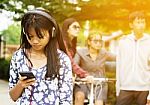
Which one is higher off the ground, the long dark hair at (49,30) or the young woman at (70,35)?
the long dark hair at (49,30)

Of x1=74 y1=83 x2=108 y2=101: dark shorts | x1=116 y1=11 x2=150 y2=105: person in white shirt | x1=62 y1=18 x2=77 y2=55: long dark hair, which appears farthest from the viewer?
x1=74 y1=83 x2=108 y2=101: dark shorts

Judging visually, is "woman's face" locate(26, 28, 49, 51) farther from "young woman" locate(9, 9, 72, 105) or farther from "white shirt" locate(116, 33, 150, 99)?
"white shirt" locate(116, 33, 150, 99)

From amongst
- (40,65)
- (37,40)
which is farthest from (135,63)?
(37,40)

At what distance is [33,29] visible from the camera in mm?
2914

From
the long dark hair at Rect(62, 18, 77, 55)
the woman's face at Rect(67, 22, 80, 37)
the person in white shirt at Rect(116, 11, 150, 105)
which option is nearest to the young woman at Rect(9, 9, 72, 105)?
the person in white shirt at Rect(116, 11, 150, 105)

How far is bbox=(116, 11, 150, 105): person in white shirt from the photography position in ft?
18.6

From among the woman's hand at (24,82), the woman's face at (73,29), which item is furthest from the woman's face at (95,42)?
the woman's hand at (24,82)

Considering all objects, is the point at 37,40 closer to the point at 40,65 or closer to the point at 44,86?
the point at 40,65

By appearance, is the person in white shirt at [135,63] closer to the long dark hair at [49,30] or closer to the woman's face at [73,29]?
the woman's face at [73,29]

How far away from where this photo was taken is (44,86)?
301cm

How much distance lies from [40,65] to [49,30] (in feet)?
0.81

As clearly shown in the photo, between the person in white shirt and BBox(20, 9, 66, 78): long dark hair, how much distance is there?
267cm

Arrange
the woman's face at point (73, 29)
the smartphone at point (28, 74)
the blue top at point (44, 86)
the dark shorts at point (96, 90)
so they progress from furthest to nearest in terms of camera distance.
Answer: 1. the dark shorts at point (96, 90)
2. the woman's face at point (73, 29)
3. the blue top at point (44, 86)
4. the smartphone at point (28, 74)

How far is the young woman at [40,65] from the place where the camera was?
2951 millimetres
